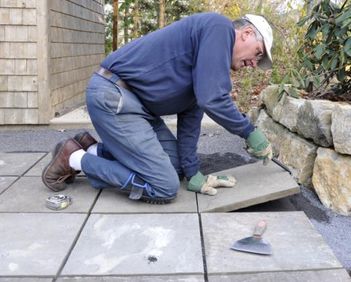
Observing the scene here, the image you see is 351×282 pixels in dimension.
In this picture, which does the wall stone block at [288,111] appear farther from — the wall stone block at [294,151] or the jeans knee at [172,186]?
the jeans knee at [172,186]

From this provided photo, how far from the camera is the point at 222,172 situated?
2.99 meters

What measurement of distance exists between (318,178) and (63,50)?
3.58 metres

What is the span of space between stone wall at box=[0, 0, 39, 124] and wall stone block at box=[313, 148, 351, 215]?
3.05 meters

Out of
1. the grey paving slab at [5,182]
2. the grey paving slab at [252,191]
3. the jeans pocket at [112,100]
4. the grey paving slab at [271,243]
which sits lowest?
the grey paving slab at [271,243]

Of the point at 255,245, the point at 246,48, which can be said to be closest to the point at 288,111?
the point at 246,48

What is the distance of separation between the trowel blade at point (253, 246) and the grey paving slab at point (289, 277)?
0.17 m

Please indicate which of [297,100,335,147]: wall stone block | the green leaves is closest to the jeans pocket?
[297,100,335,147]: wall stone block

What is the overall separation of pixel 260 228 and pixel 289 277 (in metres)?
0.39

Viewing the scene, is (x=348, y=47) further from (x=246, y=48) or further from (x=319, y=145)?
(x=246, y=48)

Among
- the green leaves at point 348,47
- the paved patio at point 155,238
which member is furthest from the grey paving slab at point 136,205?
the green leaves at point 348,47

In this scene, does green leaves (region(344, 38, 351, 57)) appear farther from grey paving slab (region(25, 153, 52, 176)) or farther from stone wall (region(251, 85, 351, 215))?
grey paving slab (region(25, 153, 52, 176))

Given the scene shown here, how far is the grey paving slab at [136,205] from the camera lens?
8.02ft

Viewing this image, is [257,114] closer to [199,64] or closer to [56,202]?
[199,64]

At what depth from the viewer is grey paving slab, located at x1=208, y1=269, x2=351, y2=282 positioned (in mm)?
1745
